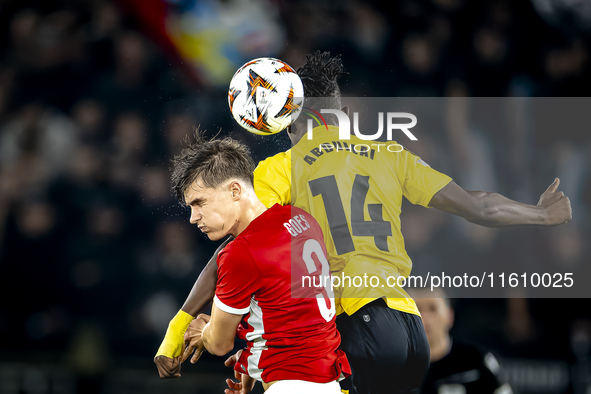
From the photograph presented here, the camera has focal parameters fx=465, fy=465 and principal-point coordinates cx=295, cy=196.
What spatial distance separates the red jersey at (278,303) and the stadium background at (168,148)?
150cm

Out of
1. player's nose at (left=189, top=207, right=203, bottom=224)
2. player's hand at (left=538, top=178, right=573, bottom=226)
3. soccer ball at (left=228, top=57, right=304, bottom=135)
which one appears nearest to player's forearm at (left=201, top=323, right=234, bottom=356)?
player's nose at (left=189, top=207, right=203, bottom=224)

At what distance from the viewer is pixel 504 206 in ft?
7.96

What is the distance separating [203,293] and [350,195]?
34.4 inches

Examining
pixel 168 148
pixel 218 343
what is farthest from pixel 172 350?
pixel 168 148

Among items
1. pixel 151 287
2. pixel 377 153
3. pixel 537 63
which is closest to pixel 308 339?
pixel 377 153

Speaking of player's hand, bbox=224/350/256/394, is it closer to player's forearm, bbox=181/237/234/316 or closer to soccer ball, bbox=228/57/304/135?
player's forearm, bbox=181/237/234/316

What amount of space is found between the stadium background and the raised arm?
3.23 ft

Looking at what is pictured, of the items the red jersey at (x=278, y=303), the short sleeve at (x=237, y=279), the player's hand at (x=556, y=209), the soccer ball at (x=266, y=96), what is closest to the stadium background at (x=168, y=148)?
the player's hand at (x=556, y=209)

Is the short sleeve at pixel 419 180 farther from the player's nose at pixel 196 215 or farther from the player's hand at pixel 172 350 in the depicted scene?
the player's hand at pixel 172 350

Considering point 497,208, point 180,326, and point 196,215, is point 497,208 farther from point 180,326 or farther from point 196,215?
point 180,326

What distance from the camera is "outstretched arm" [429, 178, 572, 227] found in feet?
7.80

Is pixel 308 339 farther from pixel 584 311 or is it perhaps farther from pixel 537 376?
pixel 584 311

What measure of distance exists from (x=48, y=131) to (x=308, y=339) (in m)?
2.84

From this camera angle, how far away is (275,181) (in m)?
2.25
